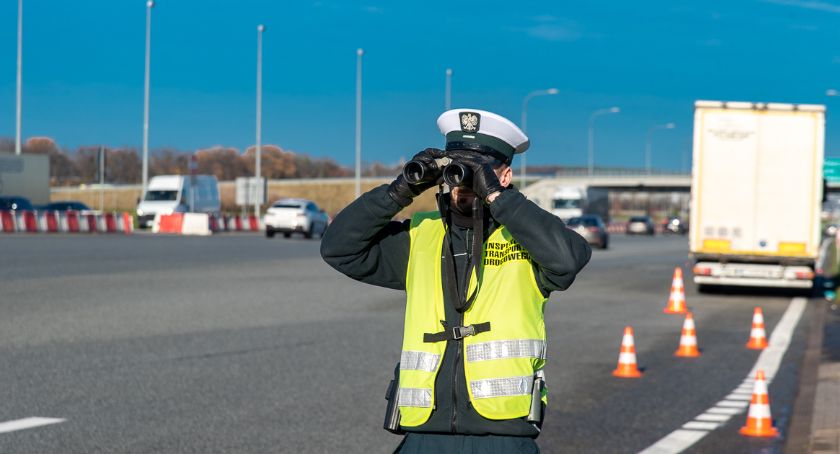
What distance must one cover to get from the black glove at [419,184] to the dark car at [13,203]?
41.9 metres

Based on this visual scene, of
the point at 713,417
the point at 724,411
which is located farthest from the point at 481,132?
the point at 724,411

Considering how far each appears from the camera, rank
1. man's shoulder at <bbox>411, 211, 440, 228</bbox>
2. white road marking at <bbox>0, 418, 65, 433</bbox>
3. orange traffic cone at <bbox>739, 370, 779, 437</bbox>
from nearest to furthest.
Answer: man's shoulder at <bbox>411, 211, 440, 228</bbox> < white road marking at <bbox>0, 418, 65, 433</bbox> < orange traffic cone at <bbox>739, 370, 779, 437</bbox>

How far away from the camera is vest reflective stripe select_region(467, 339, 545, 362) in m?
3.71

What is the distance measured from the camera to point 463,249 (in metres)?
3.88

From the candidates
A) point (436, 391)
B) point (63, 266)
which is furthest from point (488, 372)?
point (63, 266)

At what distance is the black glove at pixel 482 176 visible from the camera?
3686mm

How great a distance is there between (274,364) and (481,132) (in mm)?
8284

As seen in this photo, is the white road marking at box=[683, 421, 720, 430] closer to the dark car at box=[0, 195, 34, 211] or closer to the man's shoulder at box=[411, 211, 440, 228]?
the man's shoulder at box=[411, 211, 440, 228]

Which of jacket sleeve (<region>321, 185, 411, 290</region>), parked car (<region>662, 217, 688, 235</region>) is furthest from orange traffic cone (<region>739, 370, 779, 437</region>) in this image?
parked car (<region>662, 217, 688, 235</region>)

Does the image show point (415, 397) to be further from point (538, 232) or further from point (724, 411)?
point (724, 411)

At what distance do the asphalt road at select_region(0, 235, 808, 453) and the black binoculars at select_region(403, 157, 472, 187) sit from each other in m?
4.34

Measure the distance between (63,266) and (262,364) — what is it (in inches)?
555

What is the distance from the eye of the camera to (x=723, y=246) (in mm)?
23703

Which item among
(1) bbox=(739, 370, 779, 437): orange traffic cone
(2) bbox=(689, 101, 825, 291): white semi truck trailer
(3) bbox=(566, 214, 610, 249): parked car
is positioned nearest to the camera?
(1) bbox=(739, 370, 779, 437): orange traffic cone
